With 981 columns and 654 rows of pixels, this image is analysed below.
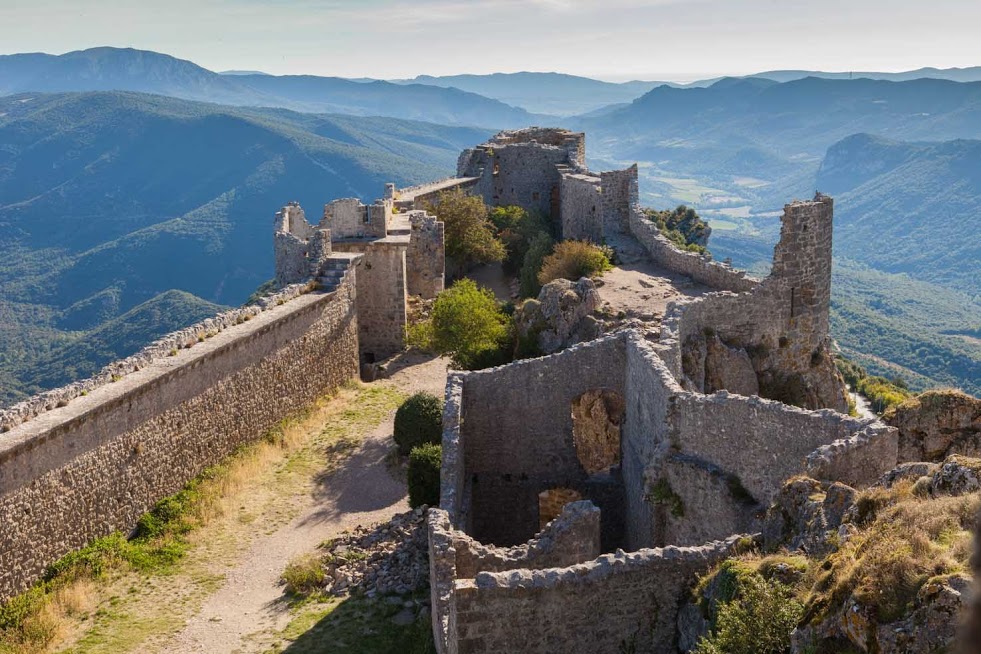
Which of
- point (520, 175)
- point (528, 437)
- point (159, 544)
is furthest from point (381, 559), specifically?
point (520, 175)

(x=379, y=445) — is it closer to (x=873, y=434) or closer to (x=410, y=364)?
(x=410, y=364)

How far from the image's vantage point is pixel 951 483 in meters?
8.45

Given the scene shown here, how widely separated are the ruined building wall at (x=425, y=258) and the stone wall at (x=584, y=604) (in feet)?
71.1

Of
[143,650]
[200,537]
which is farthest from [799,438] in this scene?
[200,537]

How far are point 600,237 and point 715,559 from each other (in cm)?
2200

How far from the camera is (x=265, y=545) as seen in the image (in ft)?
58.6

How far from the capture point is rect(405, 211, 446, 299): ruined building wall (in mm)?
31438

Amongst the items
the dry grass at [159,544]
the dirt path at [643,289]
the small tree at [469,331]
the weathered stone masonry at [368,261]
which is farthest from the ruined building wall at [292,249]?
the dirt path at [643,289]

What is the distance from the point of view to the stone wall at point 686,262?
22.8 m

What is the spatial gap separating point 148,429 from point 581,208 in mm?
19098

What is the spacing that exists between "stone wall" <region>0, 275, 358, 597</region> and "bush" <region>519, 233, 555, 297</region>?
6.55 metres

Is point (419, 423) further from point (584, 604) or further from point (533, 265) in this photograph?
point (533, 265)

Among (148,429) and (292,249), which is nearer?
(148,429)

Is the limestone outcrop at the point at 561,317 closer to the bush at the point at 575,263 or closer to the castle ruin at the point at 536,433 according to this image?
the castle ruin at the point at 536,433
